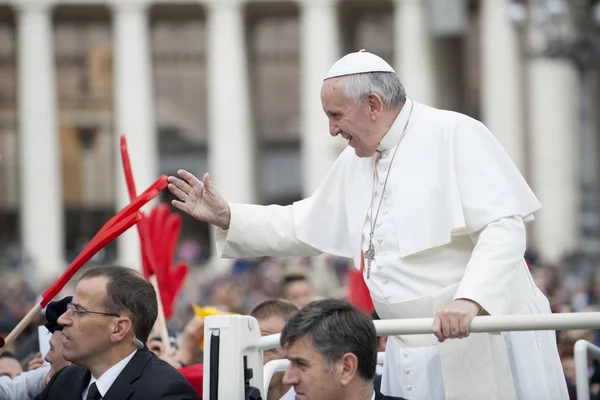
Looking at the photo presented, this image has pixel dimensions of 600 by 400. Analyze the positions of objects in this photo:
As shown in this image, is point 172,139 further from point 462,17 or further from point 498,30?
point 462,17

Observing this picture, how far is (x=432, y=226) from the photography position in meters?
7.62

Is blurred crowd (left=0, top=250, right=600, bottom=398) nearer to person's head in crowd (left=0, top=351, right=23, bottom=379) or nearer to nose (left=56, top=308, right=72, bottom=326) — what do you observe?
person's head in crowd (left=0, top=351, right=23, bottom=379)

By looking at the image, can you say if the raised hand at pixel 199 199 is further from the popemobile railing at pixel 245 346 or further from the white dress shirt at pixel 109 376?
the popemobile railing at pixel 245 346

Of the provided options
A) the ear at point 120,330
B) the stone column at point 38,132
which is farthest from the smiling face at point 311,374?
the stone column at point 38,132

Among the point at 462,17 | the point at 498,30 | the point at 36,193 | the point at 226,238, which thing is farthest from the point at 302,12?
the point at 226,238

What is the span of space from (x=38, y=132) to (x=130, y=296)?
60.7 m

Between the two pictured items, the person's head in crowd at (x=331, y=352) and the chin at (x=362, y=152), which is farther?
the chin at (x=362, y=152)

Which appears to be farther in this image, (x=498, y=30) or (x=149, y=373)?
(x=498, y=30)

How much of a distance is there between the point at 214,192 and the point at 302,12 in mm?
60738

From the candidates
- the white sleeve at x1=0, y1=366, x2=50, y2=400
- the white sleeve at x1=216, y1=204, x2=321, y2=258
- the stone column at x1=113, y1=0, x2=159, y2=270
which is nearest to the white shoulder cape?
the white sleeve at x1=216, y1=204, x2=321, y2=258

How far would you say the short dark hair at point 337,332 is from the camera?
638 centimetres

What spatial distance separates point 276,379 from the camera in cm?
810

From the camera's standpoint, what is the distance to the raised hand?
800cm

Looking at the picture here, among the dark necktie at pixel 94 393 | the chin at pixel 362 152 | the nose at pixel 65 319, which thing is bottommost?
the dark necktie at pixel 94 393
